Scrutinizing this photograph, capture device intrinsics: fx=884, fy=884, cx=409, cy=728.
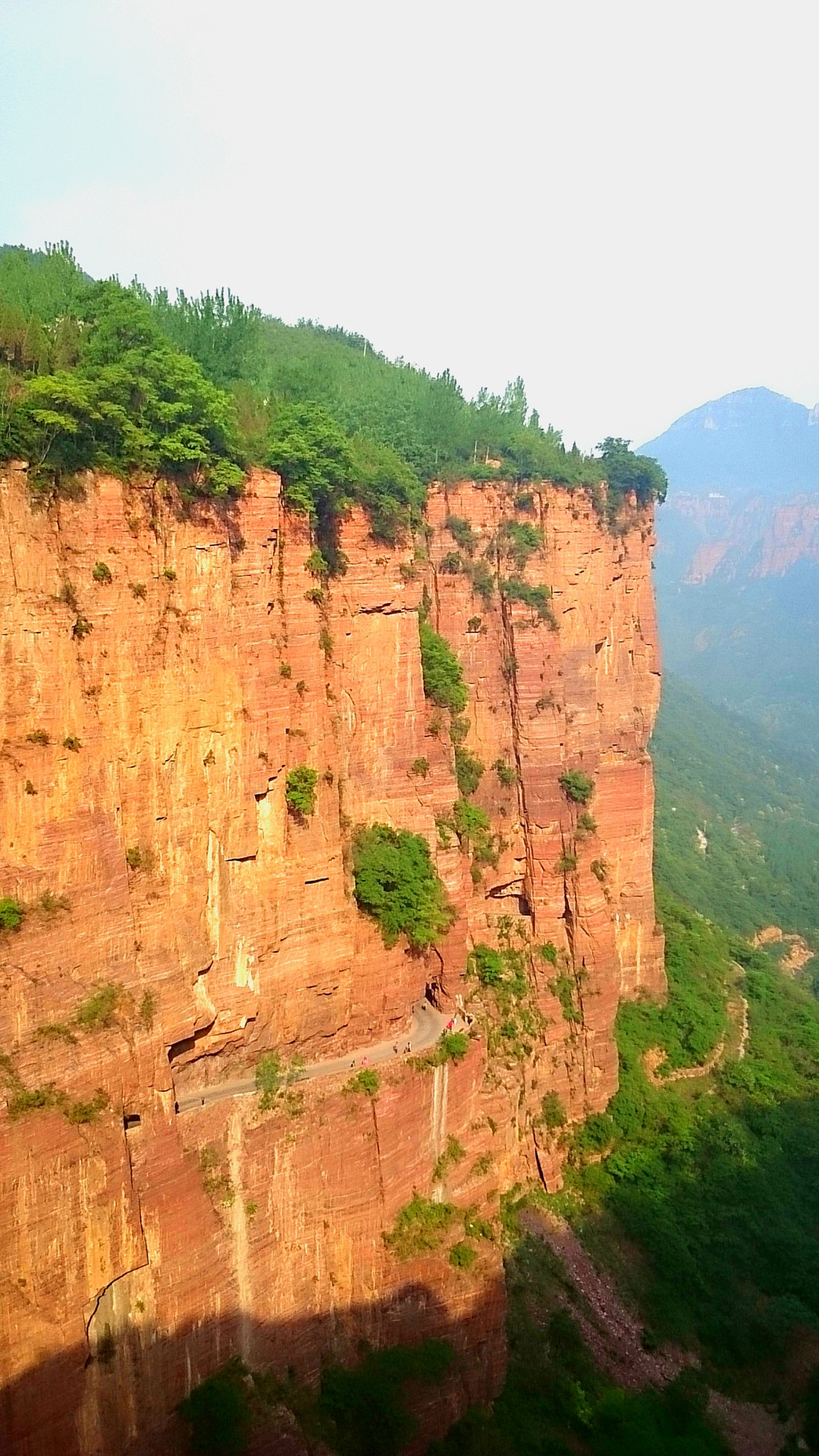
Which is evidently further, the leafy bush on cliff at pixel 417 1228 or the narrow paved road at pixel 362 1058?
the leafy bush on cliff at pixel 417 1228

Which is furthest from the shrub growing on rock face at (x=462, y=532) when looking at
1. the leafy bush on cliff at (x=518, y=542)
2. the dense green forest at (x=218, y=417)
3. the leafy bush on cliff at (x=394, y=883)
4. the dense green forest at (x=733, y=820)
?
the dense green forest at (x=733, y=820)

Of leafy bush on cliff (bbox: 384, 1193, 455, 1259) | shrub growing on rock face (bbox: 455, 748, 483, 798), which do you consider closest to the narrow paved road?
leafy bush on cliff (bbox: 384, 1193, 455, 1259)

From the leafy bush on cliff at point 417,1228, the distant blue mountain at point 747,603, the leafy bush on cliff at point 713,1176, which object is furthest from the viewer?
the distant blue mountain at point 747,603

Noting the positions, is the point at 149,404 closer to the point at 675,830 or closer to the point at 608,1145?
the point at 608,1145

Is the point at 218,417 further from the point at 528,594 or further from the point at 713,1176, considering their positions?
the point at 713,1176

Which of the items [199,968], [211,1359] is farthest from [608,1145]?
[199,968]

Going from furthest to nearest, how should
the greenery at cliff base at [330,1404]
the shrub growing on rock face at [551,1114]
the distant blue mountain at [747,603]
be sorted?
the distant blue mountain at [747,603] → the shrub growing on rock face at [551,1114] → the greenery at cliff base at [330,1404]

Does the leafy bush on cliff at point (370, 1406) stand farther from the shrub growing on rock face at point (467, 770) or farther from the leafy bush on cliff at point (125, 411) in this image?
the leafy bush on cliff at point (125, 411)

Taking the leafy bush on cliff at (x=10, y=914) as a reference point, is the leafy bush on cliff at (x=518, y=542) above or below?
above
